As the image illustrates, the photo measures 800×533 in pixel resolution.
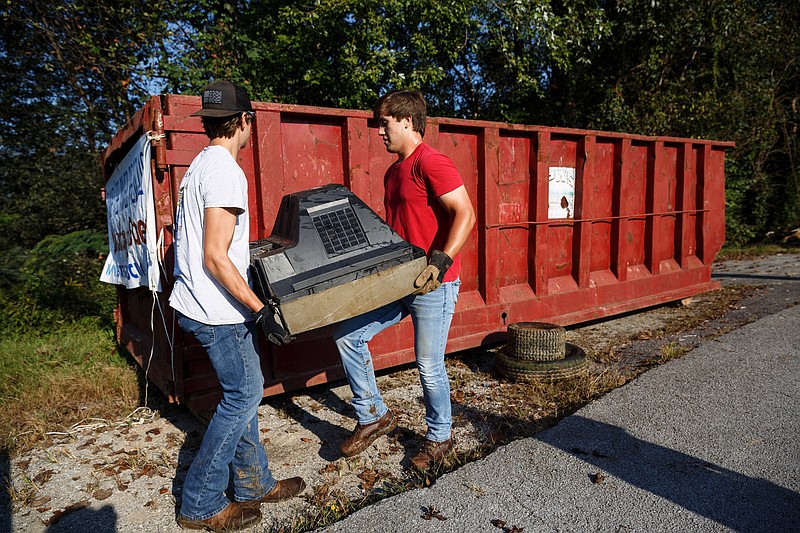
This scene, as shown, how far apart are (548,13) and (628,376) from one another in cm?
902

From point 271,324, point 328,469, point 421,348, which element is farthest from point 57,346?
point 421,348

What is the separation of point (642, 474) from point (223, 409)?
2.27 m

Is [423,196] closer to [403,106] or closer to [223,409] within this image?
[403,106]

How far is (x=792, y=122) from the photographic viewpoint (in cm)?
1705

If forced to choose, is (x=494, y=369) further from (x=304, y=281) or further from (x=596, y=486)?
(x=304, y=281)

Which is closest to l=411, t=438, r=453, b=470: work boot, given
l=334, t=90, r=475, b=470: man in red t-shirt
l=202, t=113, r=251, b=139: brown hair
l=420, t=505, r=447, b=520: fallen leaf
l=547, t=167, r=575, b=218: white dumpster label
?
l=334, t=90, r=475, b=470: man in red t-shirt

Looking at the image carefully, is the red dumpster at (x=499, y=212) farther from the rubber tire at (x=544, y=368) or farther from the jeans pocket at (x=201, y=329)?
the jeans pocket at (x=201, y=329)

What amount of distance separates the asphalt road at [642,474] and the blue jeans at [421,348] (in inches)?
14.3

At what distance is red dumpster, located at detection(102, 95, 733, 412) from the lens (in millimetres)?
3689

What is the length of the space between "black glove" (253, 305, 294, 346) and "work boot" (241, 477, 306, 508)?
3.09 ft

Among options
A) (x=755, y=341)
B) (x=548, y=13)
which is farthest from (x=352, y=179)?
(x=548, y=13)

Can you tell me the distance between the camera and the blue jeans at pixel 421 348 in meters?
2.93

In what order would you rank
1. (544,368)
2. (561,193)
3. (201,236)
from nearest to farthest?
(201,236)
(544,368)
(561,193)

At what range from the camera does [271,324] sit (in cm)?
235
